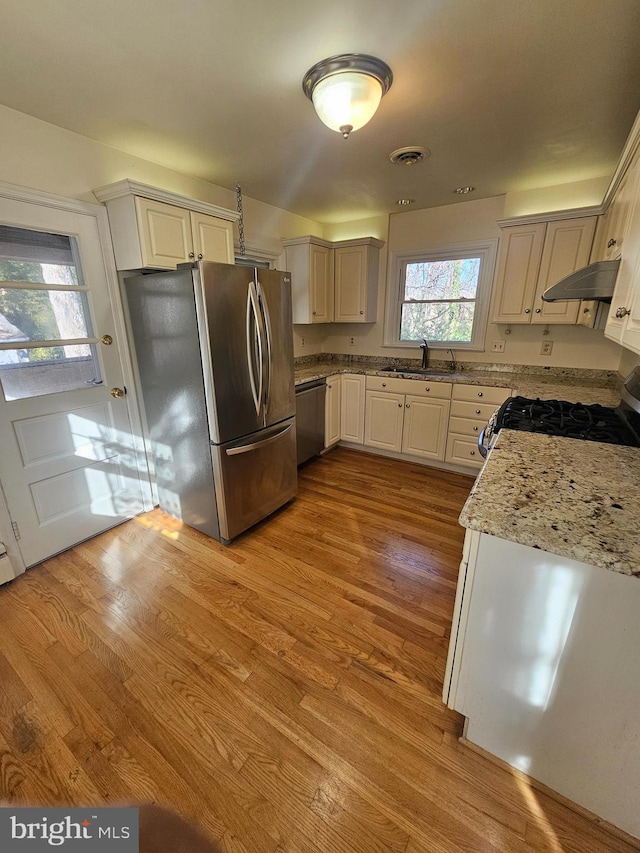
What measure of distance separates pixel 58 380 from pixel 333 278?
2825 mm

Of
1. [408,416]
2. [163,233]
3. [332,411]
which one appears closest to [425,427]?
[408,416]

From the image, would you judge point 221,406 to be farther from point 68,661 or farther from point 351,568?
point 68,661

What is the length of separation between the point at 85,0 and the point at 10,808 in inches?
103

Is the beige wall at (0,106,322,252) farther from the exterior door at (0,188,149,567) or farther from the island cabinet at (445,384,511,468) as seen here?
the island cabinet at (445,384,511,468)

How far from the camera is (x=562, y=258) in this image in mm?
2719

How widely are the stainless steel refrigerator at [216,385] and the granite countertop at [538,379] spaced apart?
0.85 metres

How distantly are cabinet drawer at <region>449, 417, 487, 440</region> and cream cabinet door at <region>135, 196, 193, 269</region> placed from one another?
101 inches

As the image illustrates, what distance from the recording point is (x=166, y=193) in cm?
214

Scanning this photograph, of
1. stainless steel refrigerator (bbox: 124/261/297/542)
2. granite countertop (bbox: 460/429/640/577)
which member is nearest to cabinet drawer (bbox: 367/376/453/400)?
stainless steel refrigerator (bbox: 124/261/297/542)

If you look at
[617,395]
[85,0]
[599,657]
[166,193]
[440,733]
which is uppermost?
[85,0]

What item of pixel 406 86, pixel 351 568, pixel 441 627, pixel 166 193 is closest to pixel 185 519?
pixel 351 568

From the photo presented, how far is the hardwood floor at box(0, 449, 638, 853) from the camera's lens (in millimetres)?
1067

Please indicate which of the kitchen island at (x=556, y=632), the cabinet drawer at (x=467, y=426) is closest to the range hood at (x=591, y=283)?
the kitchen island at (x=556, y=632)

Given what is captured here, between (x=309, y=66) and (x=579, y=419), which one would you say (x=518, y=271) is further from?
(x=309, y=66)
